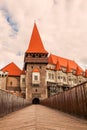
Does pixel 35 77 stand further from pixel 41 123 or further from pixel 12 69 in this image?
pixel 41 123

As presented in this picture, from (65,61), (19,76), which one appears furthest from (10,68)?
(65,61)

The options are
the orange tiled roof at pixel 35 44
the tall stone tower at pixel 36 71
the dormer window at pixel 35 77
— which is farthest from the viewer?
the orange tiled roof at pixel 35 44

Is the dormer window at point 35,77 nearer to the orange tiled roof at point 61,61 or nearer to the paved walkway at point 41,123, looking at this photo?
the orange tiled roof at point 61,61

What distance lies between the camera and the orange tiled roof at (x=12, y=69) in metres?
58.2

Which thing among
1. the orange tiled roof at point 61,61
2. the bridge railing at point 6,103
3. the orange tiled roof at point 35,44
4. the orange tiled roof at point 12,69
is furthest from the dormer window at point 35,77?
the bridge railing at point 6,103

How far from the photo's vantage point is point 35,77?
2085 inches

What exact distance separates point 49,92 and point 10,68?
1472cm

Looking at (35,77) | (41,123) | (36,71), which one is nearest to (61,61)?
(36,71)

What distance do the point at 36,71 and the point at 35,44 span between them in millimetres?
10864

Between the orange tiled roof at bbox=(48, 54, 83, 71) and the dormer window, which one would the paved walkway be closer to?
the dormer window

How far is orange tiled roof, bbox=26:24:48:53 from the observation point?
58.7m

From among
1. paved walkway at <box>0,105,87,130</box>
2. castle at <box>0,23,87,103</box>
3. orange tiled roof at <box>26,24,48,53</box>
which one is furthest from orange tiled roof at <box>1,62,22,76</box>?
paved walkway at <box>0,105,87,130</box>

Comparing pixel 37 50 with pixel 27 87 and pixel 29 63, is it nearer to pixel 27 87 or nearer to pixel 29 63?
pixel 29 63

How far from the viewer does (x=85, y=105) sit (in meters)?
5.17
